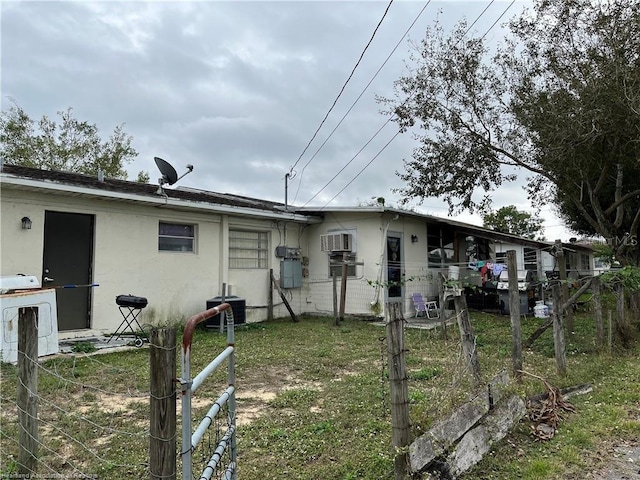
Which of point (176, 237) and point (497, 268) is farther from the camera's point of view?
point (497, 268)

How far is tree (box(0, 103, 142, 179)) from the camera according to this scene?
1808 centimetres

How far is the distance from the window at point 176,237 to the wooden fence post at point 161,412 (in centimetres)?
773

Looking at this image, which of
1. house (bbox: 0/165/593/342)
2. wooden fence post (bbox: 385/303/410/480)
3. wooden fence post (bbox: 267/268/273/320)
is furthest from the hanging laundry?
wooden fence post (bbox: 385/303/410/480)

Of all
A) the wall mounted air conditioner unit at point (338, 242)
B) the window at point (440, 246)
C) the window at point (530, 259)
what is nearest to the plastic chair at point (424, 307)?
the window at point (440, 246)

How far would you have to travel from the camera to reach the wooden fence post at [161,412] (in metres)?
1.62

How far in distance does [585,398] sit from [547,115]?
597 cm

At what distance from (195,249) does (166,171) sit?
6.29ft

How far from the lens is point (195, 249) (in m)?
9.51

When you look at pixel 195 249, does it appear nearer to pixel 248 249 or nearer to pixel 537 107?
pixel 248 249

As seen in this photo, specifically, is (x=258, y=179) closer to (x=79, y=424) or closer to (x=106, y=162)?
(x=106, y=162)

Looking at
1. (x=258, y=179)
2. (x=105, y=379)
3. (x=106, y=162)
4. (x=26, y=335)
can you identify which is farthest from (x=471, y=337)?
(x=106, y=162)

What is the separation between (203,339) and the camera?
7.80 meters

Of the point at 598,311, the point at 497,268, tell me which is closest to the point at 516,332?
the point at 598,311

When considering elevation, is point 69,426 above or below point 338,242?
below
